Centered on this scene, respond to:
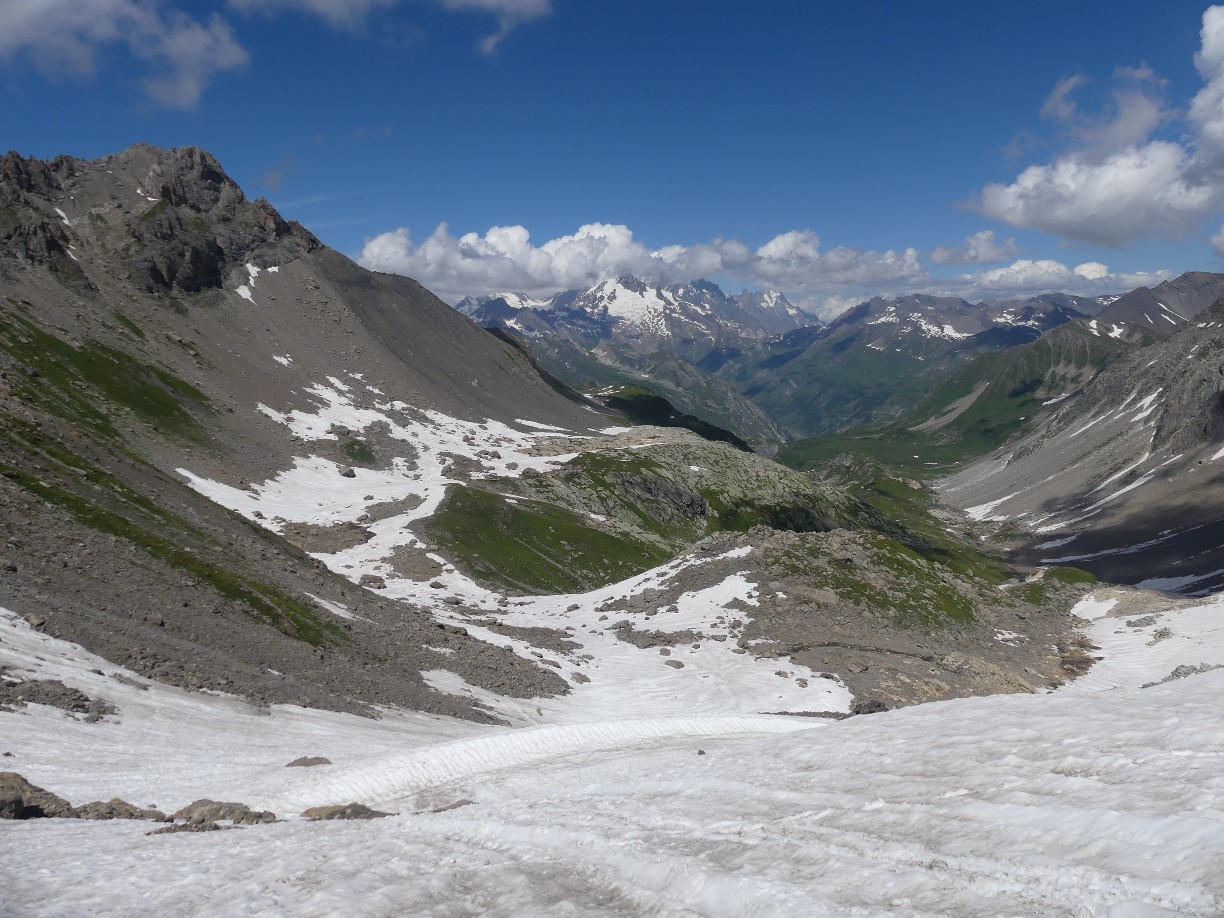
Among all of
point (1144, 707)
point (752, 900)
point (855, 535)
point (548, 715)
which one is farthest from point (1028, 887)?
point (855, 535)

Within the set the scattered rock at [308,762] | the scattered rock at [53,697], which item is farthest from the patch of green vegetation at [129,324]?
the scattered rock at [308,762]

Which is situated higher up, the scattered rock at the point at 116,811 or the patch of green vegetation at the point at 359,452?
the patch of green vegetation at the point at 359,452

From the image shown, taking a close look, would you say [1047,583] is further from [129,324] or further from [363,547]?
[129,324]

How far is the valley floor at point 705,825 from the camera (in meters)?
12.6

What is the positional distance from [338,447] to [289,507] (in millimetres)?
38718

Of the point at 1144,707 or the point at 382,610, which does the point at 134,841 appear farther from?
the point at 382,610

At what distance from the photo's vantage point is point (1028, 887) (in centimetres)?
1210

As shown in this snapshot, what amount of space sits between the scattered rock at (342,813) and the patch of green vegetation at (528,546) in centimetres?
7781

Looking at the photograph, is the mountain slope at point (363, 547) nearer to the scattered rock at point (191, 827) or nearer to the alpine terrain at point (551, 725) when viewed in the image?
the alpine terrain at point (551, 725)

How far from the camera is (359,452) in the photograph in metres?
163

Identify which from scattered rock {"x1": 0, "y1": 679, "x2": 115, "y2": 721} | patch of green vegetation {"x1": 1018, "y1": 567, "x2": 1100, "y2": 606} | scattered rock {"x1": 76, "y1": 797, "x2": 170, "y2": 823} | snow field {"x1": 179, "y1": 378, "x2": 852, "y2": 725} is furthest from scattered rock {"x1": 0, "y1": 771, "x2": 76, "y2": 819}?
patch of green vegetation {"x1": 1018, "y1": 567, "x2": 1100, "y2": 606}

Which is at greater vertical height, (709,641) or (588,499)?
(588,499)

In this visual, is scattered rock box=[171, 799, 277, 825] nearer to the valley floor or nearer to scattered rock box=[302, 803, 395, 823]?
scattered rock box=[302, 803, 395, 823]

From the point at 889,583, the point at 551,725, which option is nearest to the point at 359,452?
the point at 889,583
